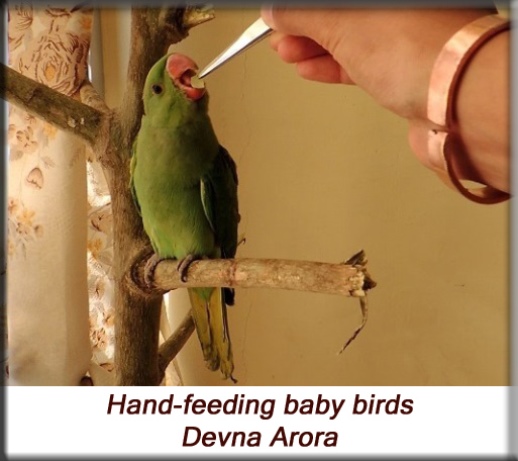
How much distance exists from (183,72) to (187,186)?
102 millimetres

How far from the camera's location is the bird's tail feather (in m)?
0.54

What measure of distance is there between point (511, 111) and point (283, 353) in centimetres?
31

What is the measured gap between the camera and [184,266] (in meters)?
0.53

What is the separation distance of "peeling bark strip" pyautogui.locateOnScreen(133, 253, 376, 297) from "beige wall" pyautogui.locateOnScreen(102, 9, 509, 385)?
54mm

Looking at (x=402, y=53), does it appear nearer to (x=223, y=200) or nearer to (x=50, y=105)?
(x=223, y=200)

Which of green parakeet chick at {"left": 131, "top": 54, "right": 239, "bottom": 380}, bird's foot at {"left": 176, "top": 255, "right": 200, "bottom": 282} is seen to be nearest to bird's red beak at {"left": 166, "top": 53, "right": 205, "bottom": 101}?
green parakeet chick at {"left": 131, "top": 54, "right": 239, "bottom": 380}

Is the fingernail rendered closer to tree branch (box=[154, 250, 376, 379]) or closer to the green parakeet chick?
the green parakeet chick

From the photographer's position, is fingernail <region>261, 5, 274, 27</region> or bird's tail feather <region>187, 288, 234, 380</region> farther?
bird's tail feather <region>187, 288, 234, 380</region>

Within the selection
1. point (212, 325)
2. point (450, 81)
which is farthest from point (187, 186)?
point (450, 81)

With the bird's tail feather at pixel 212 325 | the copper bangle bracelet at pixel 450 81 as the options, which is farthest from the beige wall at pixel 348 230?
the copper bangle bracelet at pixel 450 81

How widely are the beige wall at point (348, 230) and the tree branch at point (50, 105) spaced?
36 millimetres

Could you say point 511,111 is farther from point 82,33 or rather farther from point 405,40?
point 82,33

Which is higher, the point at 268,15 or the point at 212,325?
the point at 268,15

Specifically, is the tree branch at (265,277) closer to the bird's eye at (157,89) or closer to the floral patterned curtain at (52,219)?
the floral patterned curtain at (52,219)
